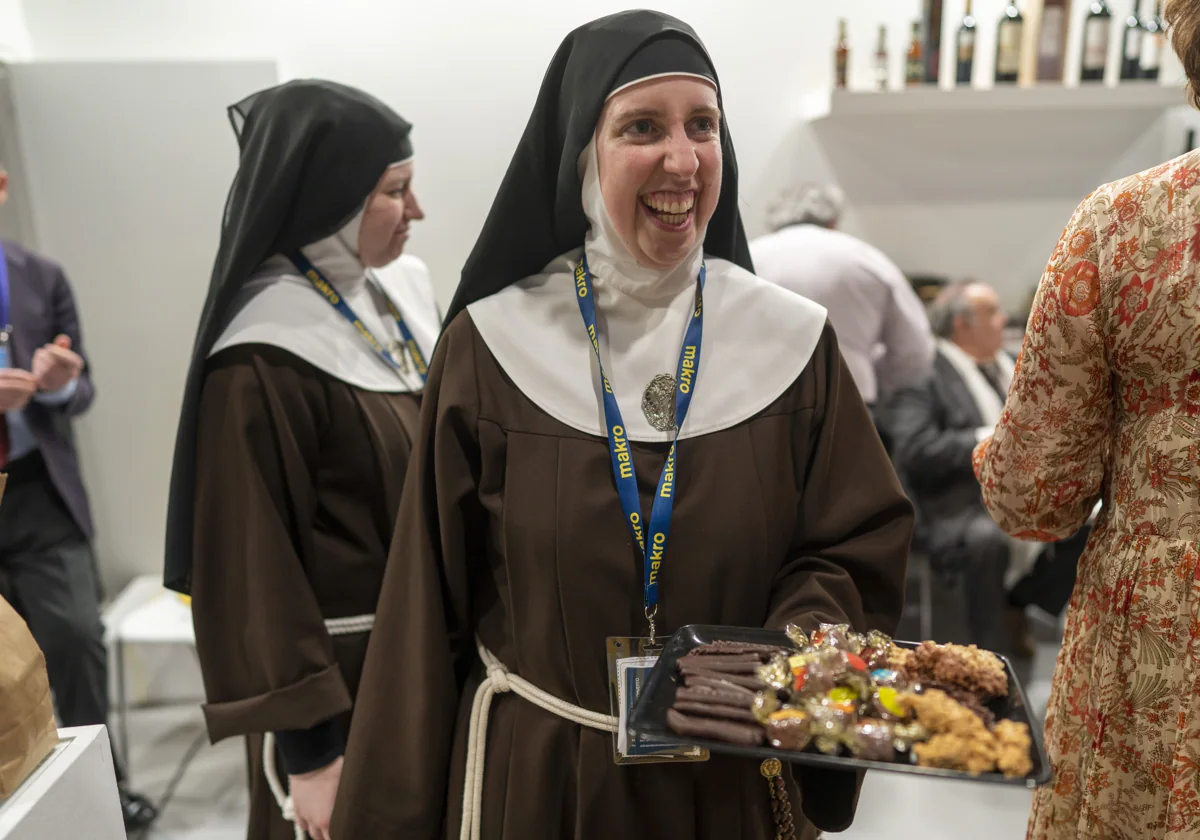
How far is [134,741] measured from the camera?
3.44m

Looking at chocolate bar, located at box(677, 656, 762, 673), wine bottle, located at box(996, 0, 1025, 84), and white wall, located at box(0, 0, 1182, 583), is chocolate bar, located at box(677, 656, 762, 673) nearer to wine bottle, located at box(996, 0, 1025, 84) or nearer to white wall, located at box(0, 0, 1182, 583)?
white wall, located at box(0, 0, 1182, 583)

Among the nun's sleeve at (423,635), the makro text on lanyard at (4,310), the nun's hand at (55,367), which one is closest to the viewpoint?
the nun's sleeve at (423,635)

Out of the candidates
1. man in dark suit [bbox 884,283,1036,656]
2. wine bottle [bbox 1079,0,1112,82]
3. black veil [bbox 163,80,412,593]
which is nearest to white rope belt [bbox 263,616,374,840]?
black veil [bbox 163,80,412,593]

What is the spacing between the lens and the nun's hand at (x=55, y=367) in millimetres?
2502

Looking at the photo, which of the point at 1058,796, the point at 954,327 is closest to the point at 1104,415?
the point at 1058,796

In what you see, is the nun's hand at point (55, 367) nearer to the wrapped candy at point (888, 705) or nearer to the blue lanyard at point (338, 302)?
the blue lanyard at point (338, 302)

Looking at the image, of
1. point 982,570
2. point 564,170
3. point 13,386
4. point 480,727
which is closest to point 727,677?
point 480,727

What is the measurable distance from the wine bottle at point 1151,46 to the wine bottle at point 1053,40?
0.39m

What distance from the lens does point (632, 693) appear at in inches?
49.8

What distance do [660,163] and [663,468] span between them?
403 mm

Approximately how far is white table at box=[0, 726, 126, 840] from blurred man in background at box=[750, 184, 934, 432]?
2.54 meters

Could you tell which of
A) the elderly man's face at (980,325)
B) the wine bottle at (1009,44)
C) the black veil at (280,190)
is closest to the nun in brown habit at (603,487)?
the black veil at (280,190)

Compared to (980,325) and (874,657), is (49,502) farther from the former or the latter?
(980,325)

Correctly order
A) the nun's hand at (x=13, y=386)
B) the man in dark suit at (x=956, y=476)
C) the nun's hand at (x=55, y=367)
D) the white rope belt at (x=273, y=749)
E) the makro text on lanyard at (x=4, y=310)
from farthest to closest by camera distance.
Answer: the man in dark suit at (x=956, y=476) < the makro text on lanyard at (x=4, y=310) < the nun's hand at (x=55, y=367) < the nun's hand at (x=13, y=386) < the white rope belt at (x=273, y=749)
